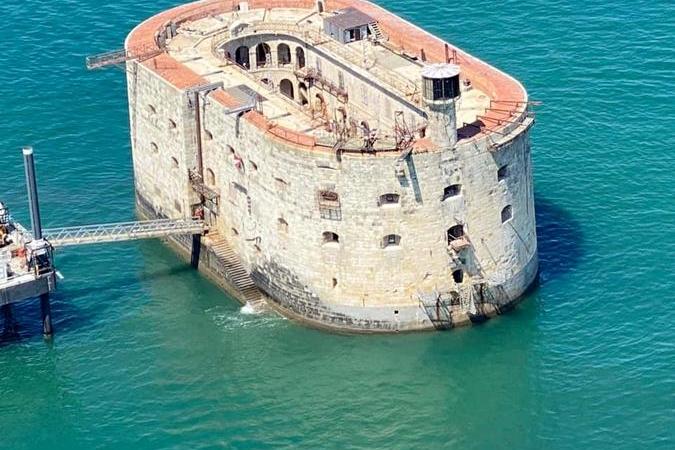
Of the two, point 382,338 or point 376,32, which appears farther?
point 376,32

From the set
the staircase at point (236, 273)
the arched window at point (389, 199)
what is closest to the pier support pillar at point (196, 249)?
the staircase at point (236, 273)

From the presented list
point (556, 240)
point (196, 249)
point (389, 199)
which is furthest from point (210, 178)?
point (556, 240)

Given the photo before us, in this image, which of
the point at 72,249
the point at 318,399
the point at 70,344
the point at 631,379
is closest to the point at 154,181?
the point at 72,249

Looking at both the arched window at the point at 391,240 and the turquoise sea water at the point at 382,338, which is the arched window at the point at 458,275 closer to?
the turquoise sea water at the point at 382,338

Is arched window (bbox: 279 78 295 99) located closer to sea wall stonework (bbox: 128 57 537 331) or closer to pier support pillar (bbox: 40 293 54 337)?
sea wall stonework (bbox: 128 57 537 331)

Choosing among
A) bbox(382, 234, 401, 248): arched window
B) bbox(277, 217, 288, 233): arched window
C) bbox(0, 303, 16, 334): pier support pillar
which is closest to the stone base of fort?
bbox(277, 217, 288, 233): arched window

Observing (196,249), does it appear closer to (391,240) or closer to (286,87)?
(286,87)

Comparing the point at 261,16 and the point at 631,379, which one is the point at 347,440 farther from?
the point at 261,16
